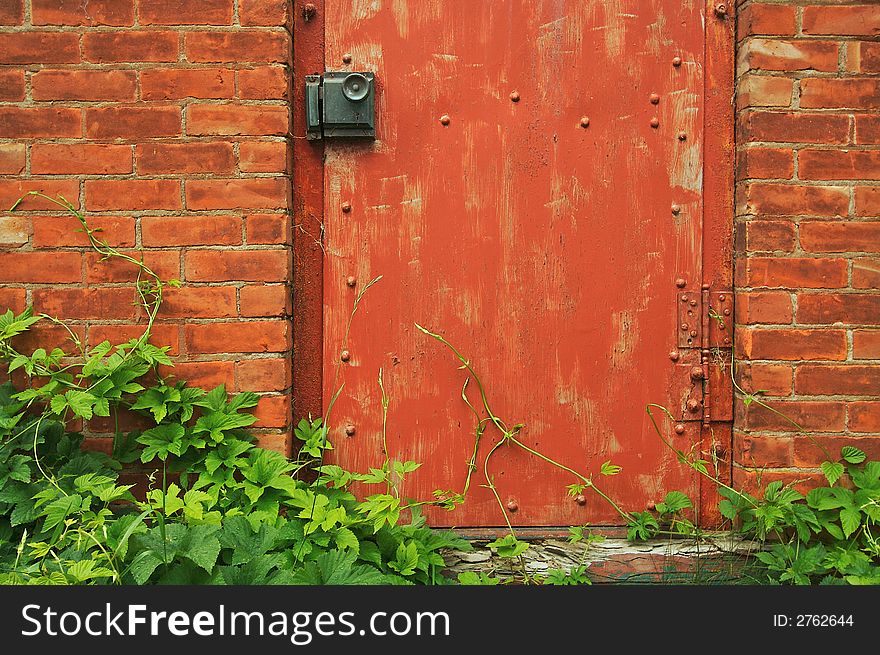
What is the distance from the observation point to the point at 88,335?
2.10 metres

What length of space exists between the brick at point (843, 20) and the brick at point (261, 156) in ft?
5.29

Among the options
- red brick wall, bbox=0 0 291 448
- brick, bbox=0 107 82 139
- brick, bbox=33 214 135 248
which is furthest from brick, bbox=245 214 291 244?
brick, bbox=0 107 82 139

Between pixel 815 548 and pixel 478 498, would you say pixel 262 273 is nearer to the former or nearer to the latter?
pixel 478 498

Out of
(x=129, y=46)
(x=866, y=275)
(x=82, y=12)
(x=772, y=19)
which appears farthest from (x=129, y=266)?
(x=866, y=275)

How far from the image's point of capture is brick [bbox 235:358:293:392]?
211cm

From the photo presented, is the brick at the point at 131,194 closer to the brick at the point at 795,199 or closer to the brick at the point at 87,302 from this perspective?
the brick at the point at 87,302

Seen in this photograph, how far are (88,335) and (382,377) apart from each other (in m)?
0.88

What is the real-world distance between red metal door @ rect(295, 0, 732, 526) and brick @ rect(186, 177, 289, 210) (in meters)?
0.15

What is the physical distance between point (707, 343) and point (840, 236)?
1.63ft

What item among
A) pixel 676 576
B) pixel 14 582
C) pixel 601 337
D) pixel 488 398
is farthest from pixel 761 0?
pixel 14 582

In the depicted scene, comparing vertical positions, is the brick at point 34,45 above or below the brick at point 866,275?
above

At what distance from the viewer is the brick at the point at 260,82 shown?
209 centimetres

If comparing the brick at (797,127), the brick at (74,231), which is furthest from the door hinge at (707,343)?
the brick at (74,231)

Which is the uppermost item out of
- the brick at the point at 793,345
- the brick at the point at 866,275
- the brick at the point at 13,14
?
the brick at the point at 13,14
